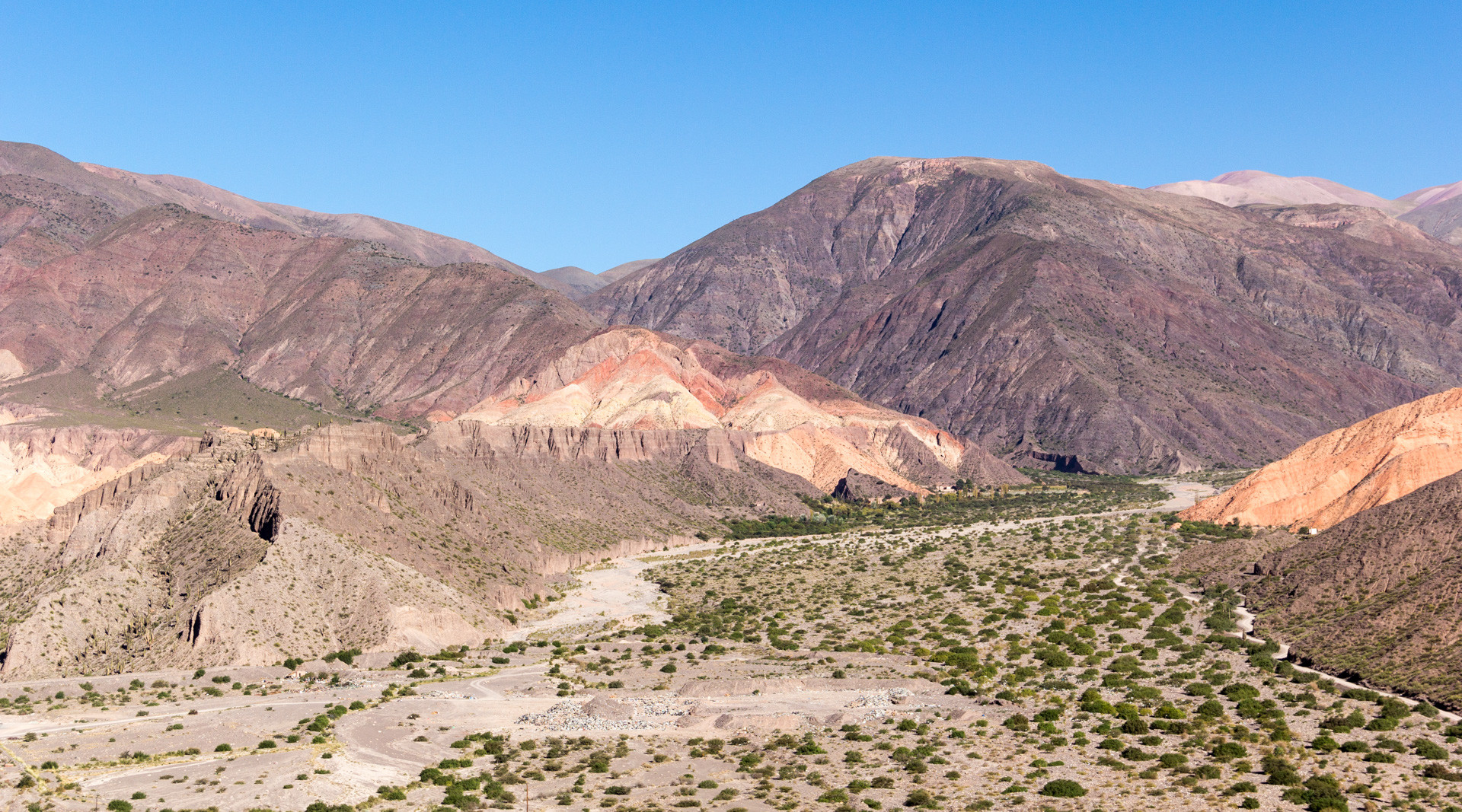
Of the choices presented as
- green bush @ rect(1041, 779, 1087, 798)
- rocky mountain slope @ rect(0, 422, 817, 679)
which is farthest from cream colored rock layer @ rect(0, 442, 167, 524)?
green bush @ rect(1041, 779, 1087, 798)

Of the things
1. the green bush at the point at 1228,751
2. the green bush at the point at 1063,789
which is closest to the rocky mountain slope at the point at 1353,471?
the green bush at the point at 1228,751

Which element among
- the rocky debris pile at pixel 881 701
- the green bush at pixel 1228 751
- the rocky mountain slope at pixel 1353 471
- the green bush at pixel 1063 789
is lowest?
the green bush at pixel 1063 789

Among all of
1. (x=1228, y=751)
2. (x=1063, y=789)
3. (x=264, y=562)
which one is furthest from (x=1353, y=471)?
(x=264, y=562)

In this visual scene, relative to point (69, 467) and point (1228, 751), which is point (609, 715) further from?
point (69, 467)

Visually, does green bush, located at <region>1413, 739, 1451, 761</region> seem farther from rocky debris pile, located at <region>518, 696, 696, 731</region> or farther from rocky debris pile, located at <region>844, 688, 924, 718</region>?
rocky debris pile, located at <region>518, 696, 696, 731</region>

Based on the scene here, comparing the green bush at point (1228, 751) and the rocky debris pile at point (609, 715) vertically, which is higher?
the green bush at point (1228, 751)

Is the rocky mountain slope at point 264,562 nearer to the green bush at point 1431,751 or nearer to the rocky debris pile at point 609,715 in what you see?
the rocky debris pile at point 609,715

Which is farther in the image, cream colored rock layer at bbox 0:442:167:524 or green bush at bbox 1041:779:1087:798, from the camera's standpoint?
cream colored rock layer at bbox 0:442:167:524
